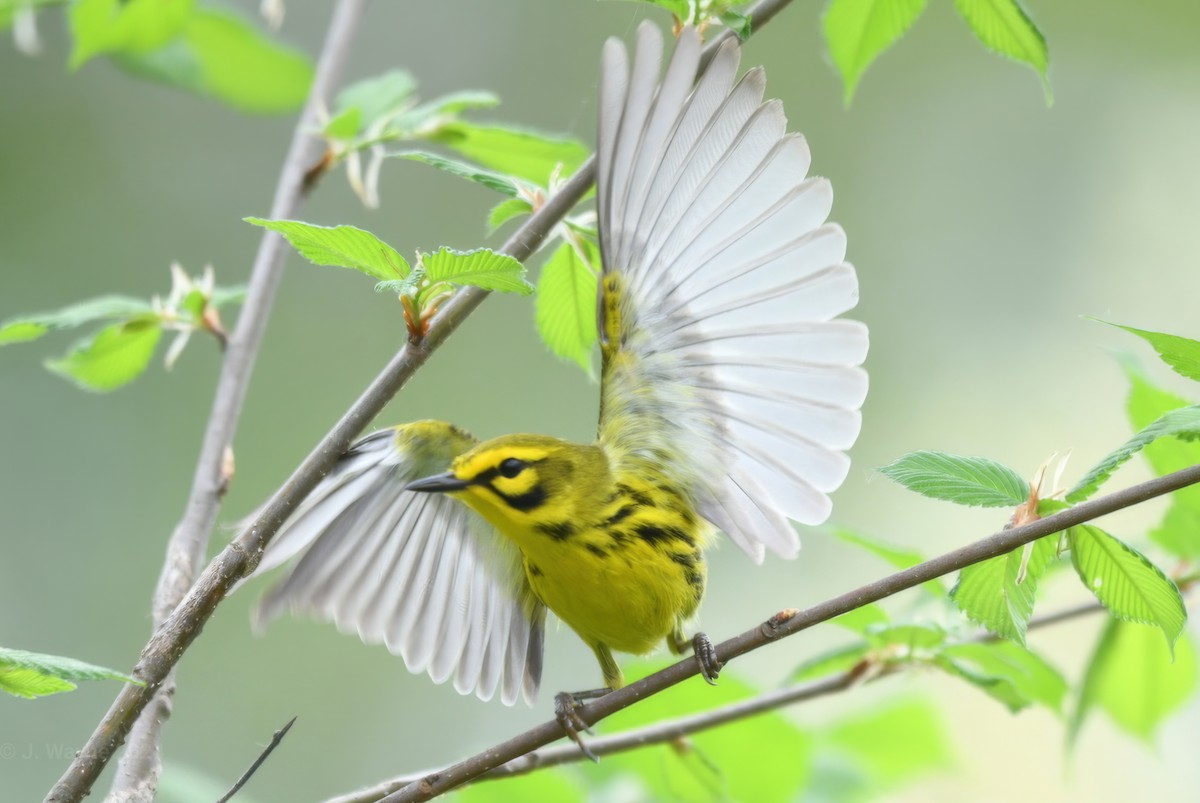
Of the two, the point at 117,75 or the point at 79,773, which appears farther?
the point at 117,75

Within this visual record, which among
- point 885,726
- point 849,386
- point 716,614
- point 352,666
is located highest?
point 849,386

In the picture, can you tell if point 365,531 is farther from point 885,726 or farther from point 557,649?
point 557,649

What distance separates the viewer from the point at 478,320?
7.63 meters

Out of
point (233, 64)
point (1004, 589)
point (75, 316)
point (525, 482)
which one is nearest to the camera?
point (1004, 589)

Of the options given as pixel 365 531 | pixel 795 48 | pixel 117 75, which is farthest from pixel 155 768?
pixel 795 48

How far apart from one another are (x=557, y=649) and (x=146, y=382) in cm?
289

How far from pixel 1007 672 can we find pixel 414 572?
114 centimetres

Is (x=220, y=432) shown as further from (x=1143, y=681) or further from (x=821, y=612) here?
(x=1143, y=681)

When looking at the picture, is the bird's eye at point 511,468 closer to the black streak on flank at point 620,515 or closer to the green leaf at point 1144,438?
the black streak on flank at point 620,515

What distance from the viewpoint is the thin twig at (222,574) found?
4.26 feet

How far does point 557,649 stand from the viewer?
6.63 m

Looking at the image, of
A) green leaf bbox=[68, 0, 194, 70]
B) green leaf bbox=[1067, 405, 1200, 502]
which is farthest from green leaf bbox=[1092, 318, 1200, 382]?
green leaf bbox=[68, 0, 194, 70]

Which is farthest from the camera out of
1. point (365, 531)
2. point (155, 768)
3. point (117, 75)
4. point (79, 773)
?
point (117, 75)

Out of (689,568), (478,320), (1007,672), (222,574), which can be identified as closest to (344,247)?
(222,574)
